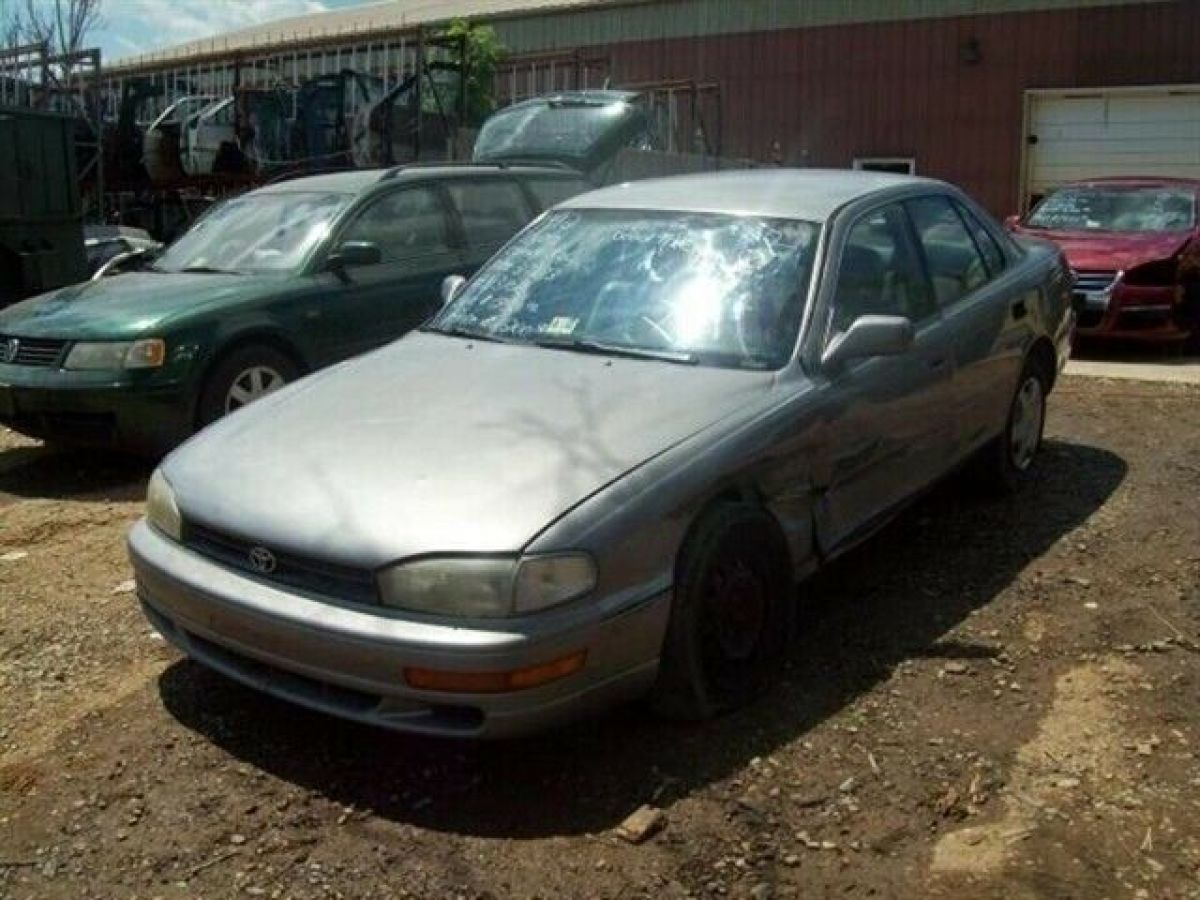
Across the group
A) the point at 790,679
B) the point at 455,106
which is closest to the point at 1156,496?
the point at 790,679

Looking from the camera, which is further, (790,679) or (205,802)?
(790,679)

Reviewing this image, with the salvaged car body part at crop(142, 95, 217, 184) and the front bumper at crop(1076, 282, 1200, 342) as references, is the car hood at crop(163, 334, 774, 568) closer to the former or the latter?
the front bumper at crop(1076, 282, 1200, 342)

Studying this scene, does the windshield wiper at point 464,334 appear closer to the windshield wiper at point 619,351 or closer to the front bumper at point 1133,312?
the windshield wiper at point 619,351

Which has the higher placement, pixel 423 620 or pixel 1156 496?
pixel 423 620

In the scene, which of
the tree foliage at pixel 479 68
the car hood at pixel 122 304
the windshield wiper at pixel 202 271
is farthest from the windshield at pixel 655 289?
the tree foliage at pixel 479 68

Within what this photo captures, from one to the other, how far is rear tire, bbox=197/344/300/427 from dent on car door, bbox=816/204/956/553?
3112 millimetres

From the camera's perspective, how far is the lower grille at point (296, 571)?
119 inches

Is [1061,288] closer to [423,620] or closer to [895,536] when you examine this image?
[895,536]

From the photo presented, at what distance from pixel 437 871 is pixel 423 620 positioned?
57 cm

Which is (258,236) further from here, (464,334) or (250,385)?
(464,334)

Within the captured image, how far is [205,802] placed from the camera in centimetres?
311

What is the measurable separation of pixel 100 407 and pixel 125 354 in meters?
0.28

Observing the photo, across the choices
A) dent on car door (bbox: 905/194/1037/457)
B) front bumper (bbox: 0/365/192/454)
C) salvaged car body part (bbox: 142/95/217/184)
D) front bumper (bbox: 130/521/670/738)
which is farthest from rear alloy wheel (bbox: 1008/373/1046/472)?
salvaged car body part (bbox: 142/95/217/184)

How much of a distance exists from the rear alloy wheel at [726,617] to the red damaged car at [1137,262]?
6663 millimetres
